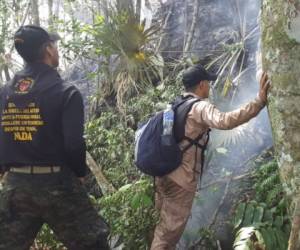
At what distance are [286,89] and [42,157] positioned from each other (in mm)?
1625

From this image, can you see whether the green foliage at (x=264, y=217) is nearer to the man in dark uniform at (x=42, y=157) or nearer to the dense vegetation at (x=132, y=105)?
the dense vegetation at (x=132, y=105)

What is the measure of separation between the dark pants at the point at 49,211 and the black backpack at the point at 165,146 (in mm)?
799

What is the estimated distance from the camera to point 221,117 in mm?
3369

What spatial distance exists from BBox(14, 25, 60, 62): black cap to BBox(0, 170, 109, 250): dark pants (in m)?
0.83

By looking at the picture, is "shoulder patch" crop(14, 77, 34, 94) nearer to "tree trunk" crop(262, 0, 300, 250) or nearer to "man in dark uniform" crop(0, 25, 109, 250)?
"man in dark uniform" crop(0, 25, 109, 250)

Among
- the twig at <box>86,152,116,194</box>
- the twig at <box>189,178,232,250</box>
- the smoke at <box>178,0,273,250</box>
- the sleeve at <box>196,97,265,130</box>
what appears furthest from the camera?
the twig at <box>86,152,116,194</box>

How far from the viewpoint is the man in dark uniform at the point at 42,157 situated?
3078 mm

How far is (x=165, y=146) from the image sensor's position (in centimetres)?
380

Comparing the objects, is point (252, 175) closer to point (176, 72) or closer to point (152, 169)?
point (152, 169)

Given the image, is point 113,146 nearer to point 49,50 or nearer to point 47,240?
point 47,240

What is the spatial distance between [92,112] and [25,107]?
5.86 metres

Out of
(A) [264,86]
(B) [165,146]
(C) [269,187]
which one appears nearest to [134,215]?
(B) [165,146]

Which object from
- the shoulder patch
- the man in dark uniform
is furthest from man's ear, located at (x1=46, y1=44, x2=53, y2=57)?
the shoulder patch

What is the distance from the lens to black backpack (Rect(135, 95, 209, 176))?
150 inches
